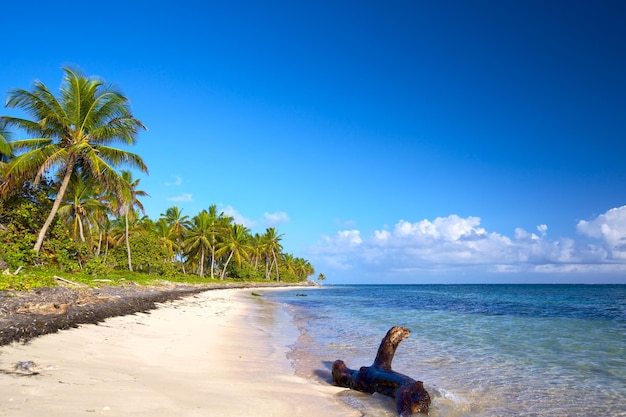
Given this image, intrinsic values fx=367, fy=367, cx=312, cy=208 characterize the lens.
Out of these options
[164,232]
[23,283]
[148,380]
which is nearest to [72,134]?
[23,283]

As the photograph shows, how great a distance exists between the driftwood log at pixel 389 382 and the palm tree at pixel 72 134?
57.9ft

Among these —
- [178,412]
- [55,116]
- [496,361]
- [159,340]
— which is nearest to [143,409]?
[178,412]

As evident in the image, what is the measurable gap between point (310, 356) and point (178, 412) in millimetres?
5264

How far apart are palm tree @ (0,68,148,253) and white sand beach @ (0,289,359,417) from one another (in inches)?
513

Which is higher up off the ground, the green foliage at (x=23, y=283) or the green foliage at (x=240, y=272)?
the green foliage at (x=23, y=283)

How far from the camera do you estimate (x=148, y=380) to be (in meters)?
4.86

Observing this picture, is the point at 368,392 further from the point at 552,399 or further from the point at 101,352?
the point at 101,352

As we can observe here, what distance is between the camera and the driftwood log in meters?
4.67

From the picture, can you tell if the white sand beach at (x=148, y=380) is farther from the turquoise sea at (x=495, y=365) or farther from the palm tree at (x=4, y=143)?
the palm tree at (x=4, y=143)

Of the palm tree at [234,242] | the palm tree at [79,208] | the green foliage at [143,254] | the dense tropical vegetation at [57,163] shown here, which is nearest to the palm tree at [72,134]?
the dense tropical vegetation at [57,163]

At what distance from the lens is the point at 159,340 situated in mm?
8297

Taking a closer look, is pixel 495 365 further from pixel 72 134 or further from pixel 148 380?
pixel 72 134

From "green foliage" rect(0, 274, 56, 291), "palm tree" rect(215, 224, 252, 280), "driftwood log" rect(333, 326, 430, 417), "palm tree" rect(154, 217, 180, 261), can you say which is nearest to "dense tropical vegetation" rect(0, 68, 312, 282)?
"green foliage" rect(0, 274, 56, 291)

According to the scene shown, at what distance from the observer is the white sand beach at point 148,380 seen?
364 cm
